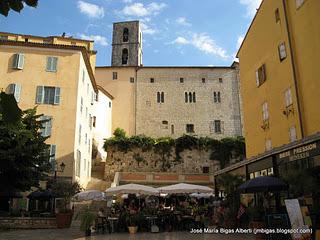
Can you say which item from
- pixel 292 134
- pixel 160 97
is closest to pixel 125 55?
pixel 160 97

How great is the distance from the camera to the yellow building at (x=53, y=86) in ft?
89.6

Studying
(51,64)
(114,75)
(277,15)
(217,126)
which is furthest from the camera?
(114,75)

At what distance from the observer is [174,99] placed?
159 ft

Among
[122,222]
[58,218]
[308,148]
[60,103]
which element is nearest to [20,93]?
[60,103]

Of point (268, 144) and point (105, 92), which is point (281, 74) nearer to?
point (268, 144)

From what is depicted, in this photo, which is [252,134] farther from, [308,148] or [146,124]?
[146,124]

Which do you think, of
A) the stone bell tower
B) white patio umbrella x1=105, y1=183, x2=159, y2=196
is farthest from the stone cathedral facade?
white patio umbrella x1=105, y1=183, x2=159, y2=196

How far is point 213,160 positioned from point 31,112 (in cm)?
2548

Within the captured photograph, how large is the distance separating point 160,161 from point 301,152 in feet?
100

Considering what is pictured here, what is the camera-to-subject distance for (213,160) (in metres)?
41.6

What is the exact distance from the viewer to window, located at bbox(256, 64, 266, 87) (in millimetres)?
20781

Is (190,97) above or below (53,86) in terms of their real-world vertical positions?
above

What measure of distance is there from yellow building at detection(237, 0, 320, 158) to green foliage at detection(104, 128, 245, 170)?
1800 cm

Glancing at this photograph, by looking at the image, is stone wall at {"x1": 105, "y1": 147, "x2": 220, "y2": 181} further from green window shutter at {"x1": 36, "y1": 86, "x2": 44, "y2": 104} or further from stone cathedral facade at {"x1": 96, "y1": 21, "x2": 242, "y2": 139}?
green window shutter at {"x1": 36, "y1": 86, "x2": 44, "y2": 104}
